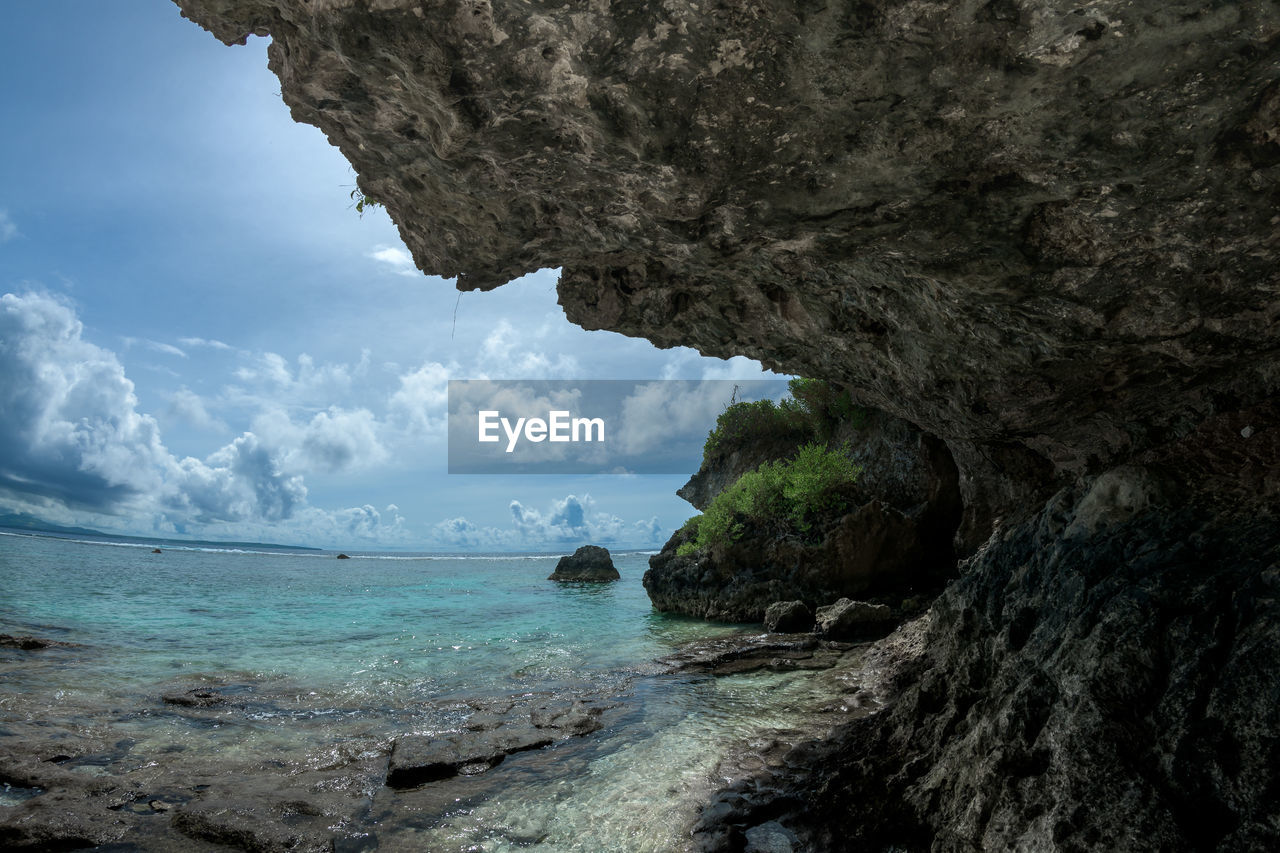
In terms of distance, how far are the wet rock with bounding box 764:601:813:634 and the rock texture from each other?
8041mm

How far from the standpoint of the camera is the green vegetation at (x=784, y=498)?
1597cm

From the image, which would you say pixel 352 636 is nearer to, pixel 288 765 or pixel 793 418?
pixel 288 765

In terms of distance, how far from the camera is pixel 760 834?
4.58 meters

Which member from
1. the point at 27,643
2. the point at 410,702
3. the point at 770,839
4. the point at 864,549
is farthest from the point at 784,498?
the point at 27,643

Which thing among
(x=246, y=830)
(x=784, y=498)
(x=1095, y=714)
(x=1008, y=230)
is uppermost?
(x=1008, y=230)

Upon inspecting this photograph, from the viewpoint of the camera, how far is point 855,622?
12125 mm

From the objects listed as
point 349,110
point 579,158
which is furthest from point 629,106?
point 349,110

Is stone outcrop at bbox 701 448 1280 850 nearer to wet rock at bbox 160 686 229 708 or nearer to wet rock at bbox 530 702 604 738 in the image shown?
wet rock at bbox 530 702 604 738

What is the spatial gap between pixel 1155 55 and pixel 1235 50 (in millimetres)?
317

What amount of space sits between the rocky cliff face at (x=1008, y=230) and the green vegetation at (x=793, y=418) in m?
13.0

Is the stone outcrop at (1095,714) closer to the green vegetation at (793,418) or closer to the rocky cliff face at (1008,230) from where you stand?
the rocky cliff face at (1008,230)

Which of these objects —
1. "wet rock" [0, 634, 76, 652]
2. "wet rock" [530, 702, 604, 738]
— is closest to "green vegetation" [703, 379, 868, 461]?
"wet rock" [530, 702, 604, 738]

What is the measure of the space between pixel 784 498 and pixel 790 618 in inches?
172

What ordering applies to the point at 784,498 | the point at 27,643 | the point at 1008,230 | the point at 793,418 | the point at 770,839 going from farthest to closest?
the point at 793,418 < the point at 784,498 < the point at 27,643 < the point at 770,839 < the point at 1008,230
